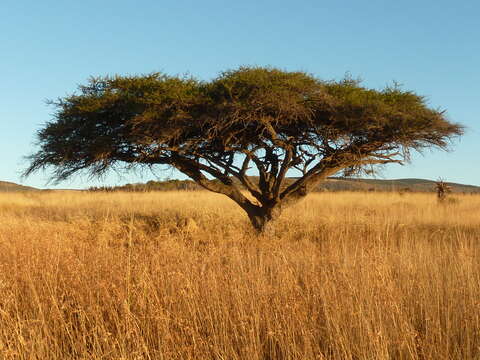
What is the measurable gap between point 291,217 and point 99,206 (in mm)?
12435

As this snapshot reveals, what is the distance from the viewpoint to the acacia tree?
1196 cm

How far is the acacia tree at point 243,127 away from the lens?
12.0 meters

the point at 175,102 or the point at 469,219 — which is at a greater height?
the point at 175,102

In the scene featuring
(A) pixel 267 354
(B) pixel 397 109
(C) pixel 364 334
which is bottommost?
(A) pixel 267 354

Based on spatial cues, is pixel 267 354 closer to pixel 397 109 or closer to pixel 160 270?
pixel 160 270

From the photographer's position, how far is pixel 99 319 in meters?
4.81

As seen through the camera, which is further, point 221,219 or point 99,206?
point 99,206

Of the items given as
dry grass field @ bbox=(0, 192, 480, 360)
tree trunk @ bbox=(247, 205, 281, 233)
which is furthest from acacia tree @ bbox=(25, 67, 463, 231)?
dry grass field @ bbox=(0, 192, 480, 360)

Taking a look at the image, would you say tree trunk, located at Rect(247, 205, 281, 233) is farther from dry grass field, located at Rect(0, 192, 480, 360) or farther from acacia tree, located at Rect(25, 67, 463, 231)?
dry grass field, located at Rect(0, 192, 480, 360)

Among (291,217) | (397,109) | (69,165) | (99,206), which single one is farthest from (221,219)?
(99,206)

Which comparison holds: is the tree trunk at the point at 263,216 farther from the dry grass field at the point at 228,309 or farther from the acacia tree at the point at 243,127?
the dry grass field at the point at 228,309

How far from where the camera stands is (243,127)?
13.0m

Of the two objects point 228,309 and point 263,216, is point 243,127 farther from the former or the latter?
point 228,309

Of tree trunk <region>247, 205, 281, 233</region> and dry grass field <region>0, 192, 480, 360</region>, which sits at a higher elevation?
tree trunk <region>247, 205, 281, 233</region>
